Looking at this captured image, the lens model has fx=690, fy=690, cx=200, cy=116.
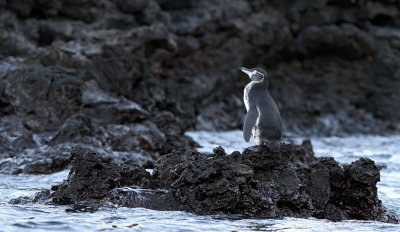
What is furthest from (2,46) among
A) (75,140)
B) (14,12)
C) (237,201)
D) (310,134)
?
(237,201)

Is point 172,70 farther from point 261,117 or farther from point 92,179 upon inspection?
point 92,179

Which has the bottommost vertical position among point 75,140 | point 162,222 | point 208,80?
point 162,222

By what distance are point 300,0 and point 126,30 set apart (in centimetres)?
647

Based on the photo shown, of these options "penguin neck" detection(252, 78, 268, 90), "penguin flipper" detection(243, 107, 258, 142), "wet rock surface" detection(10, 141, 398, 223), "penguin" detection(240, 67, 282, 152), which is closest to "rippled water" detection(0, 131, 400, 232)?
"wet rock surface" detection(10, 141, 398, 223)

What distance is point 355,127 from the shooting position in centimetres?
2092

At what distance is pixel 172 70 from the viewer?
1906 cm

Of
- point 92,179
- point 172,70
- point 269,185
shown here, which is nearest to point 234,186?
point 269,185

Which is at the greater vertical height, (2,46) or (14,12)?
(14,12)

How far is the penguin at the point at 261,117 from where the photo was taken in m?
7.15

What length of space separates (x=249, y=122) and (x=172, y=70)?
11848 millimetres

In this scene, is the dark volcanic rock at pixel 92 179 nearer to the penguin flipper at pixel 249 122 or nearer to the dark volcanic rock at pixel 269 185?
the dark volcanic rock at pixel 269 185

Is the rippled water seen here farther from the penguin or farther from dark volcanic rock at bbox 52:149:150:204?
the penguin

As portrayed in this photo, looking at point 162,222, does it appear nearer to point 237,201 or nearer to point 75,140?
point 237,201

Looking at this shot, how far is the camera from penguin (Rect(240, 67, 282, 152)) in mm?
7148
